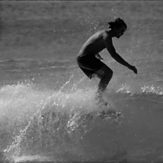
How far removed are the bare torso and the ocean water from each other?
907mm

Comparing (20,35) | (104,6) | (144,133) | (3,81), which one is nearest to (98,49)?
(144,133)

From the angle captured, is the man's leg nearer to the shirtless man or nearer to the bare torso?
the shirtless man

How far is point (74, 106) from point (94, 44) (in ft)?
4.19

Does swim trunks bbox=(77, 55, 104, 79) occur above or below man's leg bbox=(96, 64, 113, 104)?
above

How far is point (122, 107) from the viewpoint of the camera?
7.90 metres

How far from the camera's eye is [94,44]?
7.18 m

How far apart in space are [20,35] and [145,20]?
16.8 feet

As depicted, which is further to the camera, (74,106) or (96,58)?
(74,106)

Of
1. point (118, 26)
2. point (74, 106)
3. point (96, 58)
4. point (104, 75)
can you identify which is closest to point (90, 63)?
point (96, 58)

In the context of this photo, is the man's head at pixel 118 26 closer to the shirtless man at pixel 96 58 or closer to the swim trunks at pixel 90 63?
the shirtless man at pixel 96 58

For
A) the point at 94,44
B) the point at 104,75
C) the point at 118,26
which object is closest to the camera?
the point at 118,26

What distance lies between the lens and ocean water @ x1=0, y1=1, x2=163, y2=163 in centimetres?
653

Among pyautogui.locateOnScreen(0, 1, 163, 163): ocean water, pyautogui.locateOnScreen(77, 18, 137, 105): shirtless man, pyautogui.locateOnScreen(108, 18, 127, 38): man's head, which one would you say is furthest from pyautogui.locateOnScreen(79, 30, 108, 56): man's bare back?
pyautogui.locateOnScreen(0, 1, 163, 163): ocean water

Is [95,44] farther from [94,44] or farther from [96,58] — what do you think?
[96,58]
